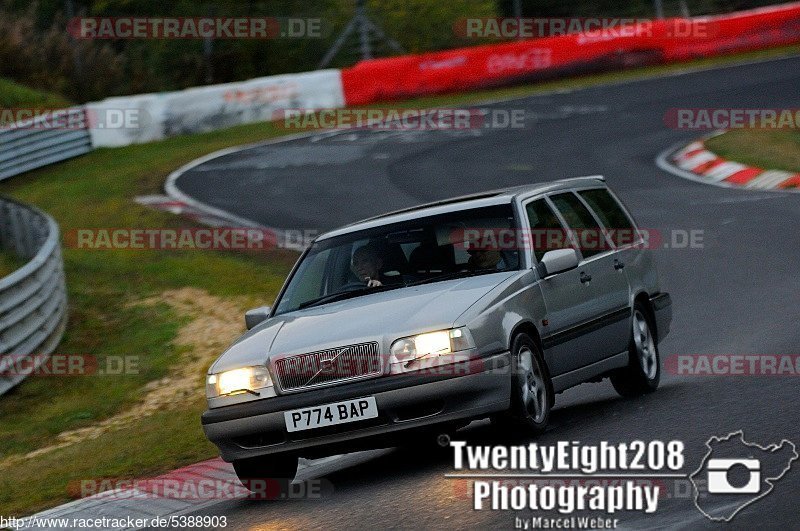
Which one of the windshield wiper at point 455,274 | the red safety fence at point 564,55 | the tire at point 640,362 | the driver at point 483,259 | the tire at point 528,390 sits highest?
the driver at point 483,259

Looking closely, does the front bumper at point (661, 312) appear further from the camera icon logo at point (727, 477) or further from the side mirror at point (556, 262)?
the camera icon logo at point (727, 477)

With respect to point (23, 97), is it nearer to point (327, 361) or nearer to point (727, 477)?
point (327, 361)

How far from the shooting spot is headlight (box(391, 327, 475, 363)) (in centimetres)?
763

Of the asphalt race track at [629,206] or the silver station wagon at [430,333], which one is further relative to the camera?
the silver station wagon at [430,333]

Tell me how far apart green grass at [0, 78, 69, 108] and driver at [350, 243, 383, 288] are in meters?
25.5

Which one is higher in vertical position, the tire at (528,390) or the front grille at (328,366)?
the front grille at (328,366)

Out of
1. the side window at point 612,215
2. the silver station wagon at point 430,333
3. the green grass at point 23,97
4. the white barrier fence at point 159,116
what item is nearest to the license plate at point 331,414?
the silver station wagon at point 430,333

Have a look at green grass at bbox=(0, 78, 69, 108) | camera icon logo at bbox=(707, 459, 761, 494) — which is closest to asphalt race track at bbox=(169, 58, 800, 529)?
camera icon logo at bbox=(707, 459, 761, 494)

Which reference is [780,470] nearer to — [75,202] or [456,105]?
[75,202]

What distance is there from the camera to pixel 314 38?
4850cm

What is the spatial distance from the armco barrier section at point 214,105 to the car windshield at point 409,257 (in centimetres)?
2142

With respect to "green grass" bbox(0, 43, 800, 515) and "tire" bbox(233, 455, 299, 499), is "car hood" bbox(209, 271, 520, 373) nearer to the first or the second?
"tire" bbox(233, 455, 299, 499)

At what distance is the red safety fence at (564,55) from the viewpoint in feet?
111

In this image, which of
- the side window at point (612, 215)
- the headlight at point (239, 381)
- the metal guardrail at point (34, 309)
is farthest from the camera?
the metal guardrail at point (34, 309)
